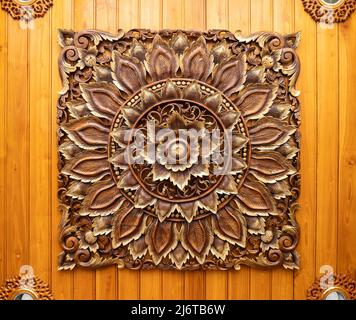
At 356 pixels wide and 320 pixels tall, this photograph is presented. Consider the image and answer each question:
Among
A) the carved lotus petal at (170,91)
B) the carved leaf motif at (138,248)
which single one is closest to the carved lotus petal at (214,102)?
the carved lotus petal at (170,91)

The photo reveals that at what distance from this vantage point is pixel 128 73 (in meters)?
1.57

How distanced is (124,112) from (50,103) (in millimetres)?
340

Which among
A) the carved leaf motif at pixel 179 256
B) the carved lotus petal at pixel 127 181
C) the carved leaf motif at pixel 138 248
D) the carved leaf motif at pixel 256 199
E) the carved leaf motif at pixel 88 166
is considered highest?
the carved leaf motif at pixel 88 166

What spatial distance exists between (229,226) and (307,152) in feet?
1.59

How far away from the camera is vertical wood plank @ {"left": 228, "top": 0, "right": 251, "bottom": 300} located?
1585mm

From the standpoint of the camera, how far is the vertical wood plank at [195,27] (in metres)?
1.58

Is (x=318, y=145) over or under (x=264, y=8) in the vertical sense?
under

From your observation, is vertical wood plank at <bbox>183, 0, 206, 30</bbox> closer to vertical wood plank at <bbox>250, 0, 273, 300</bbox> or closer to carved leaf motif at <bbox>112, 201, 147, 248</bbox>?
vertical wood plank at <bbox>250, 0, 273, 300</bbox>

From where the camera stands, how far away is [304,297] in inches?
63.2

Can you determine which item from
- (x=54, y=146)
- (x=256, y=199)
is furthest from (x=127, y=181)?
(x=256, y=199)

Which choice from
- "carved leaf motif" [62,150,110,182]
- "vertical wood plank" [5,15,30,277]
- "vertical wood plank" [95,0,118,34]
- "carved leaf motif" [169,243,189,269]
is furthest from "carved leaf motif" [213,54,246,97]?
"vertical wood plank" [5,15,30,277]

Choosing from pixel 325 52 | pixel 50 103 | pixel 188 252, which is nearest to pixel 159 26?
pixel 50 103

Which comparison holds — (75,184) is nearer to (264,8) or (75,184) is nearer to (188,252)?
(188,252)

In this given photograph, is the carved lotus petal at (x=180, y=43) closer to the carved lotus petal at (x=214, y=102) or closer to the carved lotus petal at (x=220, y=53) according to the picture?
the carved lotus petal at (x=220, y=53)
